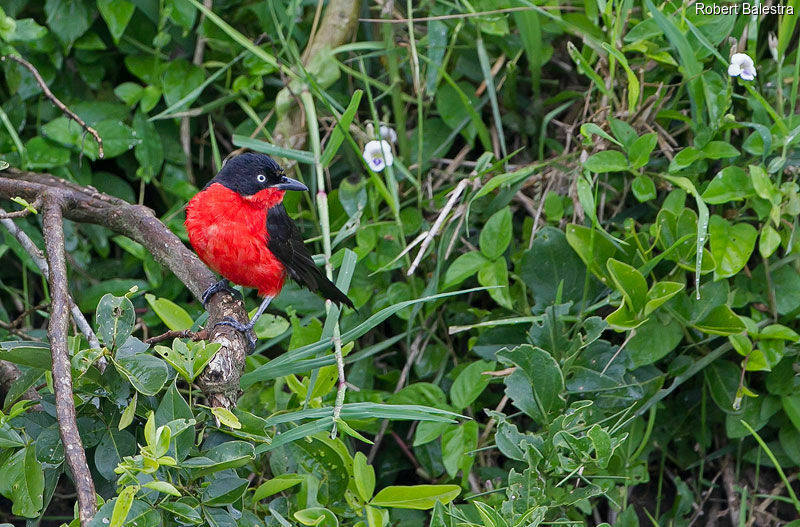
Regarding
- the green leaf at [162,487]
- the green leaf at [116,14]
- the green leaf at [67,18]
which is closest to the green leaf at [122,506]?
the green leaf at [162,487]

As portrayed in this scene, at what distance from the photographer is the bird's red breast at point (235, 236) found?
3.05 m

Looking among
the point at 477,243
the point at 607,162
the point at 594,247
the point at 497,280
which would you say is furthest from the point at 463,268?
the point at 607,162

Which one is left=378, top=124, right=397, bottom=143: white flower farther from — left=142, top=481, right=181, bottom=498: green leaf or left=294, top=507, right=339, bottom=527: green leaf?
left=142, top=481, right=181, bottom=498: green leaf

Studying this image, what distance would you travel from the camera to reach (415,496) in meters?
2.35

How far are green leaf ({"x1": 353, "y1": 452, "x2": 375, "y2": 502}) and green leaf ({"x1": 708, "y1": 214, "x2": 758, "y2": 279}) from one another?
133 cm

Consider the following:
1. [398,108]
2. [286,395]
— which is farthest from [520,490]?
[398,108]

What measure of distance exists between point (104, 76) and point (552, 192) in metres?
2.06

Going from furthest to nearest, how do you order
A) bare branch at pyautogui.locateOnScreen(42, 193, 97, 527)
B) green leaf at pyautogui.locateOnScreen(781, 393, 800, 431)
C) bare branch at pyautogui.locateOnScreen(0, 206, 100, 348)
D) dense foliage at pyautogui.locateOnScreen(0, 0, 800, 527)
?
green leaf at pyautogui.locateOnScreen(781, 393, 800, 431) < dense foliage at pyautogui.locateOnScreen(0, 0, 800, 527) < bare branch at pyautogui.locateOnScreen(0, 206, 100, 348) < bare branch at pyautogui.locateOnScreen(42, 193, 97, 527)

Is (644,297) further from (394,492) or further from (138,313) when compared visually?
(138,313)

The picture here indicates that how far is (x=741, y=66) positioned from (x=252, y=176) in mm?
1810

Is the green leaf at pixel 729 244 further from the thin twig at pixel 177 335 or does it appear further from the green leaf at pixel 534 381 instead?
the thin twig at pixel 177 335

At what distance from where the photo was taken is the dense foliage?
2555mm

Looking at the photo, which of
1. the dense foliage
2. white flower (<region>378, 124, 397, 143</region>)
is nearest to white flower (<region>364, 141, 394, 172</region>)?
the dense foliage

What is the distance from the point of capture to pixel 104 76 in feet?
12.5
